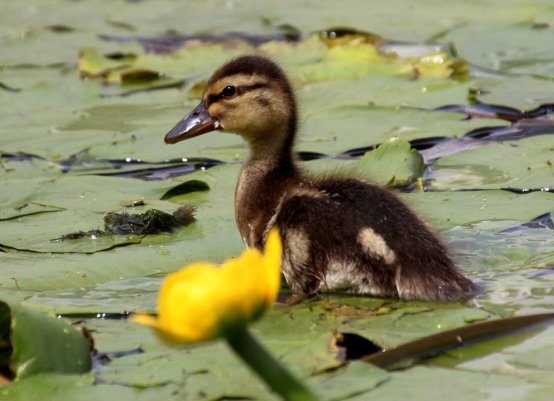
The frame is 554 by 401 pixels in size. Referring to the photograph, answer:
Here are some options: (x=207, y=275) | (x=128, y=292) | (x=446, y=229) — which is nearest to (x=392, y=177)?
(x=446, y=229)

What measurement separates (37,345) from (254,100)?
1667 millimetres

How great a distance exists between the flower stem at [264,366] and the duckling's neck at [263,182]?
2.39m

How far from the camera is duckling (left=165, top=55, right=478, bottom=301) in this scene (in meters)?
3.76

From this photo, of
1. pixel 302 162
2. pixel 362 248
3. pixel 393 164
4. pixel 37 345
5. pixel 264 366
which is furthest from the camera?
pixel 302 162

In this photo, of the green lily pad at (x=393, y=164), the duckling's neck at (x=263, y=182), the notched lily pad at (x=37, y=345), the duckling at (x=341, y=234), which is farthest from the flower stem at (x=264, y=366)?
the green lily pad at (x=393, y=164)

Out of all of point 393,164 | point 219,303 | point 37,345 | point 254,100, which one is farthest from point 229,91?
point 219,303

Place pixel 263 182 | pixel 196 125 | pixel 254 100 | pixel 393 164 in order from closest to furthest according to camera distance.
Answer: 1. pixel 263 182
2. pixel 254 100
3. pixel 196 125
4. pixel 393 164

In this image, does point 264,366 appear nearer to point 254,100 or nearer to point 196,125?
point 254,100

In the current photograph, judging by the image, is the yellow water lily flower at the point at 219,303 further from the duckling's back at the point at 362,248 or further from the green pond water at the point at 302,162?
the duckling's back at the point at 362,248

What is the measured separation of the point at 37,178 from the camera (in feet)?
17.2

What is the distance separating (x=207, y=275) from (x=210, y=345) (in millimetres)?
1551

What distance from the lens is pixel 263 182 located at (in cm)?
434

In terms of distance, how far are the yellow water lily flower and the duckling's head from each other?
277cm

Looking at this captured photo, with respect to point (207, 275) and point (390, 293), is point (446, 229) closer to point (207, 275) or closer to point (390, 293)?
point (390, 293)
